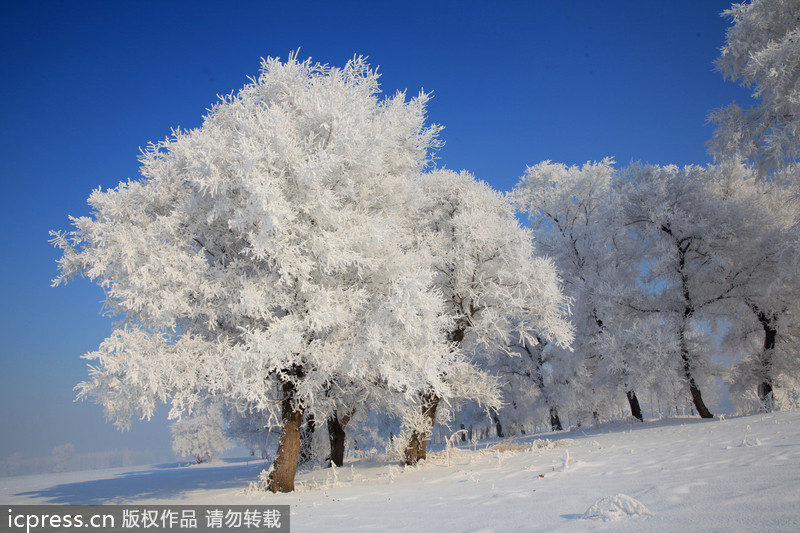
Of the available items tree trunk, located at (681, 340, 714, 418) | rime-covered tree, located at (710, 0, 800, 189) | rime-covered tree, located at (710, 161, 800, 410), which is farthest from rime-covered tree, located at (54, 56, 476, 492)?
rime-covered tree, located at (710, 161, 800, 410)

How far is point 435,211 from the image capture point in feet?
48.9

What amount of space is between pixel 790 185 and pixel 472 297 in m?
11.6

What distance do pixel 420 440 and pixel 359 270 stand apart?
6.56m

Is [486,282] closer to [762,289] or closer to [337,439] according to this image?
[337,439]

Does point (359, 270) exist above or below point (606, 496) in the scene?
above

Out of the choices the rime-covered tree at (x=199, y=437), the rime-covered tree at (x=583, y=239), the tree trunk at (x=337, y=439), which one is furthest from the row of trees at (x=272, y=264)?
the rime-covered tree at (x=199, y=437)

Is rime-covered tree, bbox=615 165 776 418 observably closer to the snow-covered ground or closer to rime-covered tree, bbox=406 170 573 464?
rime-covered tree, bbox=406 170 573 464

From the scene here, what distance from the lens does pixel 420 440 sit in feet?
43.7

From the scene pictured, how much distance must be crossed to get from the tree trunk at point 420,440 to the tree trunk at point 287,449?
3.92 metres

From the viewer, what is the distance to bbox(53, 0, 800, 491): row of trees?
929 centimetres

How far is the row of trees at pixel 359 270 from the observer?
9.29m

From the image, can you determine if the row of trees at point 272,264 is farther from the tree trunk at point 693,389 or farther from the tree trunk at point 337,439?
the tree trunk at point 693,389

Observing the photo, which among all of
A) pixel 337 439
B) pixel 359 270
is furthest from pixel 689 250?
pixel 337 439

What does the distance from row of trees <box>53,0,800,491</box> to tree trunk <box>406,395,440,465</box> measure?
68 millimetres
